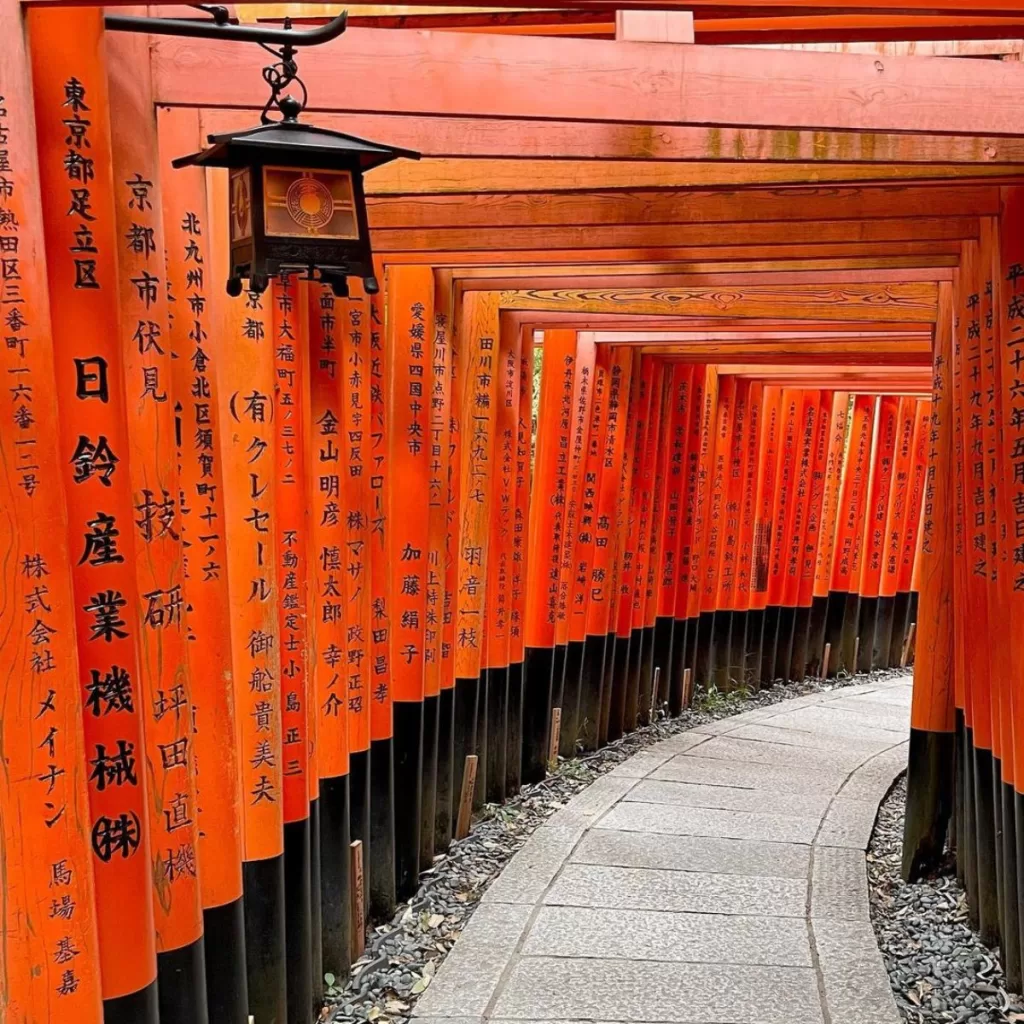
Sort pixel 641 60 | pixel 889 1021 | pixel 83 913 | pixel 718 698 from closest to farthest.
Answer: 1. pixel 83 913
2. pixel 641 60
3. pixel 889 1021
4. pixel 718 698

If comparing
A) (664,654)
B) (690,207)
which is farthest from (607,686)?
(690,207)

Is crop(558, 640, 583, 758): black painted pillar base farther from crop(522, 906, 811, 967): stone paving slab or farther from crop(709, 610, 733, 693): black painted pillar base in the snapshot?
crop(522, 906, 811, 967): stone paving slab

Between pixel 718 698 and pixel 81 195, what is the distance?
11034mm

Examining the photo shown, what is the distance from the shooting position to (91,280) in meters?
3.27

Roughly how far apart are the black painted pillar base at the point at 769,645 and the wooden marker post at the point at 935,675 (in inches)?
267

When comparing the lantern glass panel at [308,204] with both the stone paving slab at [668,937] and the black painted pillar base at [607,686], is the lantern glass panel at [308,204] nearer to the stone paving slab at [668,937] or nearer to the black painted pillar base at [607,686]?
the stone paving slab at [668,937]

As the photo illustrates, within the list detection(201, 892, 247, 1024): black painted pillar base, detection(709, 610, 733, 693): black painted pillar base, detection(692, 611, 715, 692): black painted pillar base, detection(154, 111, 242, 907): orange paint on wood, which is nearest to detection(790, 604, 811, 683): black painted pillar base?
detection(709, 610, 733, 693): black painted pillar base

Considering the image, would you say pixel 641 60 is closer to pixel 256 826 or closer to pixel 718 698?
pixel 256 826

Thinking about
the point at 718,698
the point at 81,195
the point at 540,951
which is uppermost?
the point at 81,195

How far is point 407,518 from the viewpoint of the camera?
23.2 feet

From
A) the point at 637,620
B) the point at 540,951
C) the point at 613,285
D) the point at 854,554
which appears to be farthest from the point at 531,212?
the point at 854,554

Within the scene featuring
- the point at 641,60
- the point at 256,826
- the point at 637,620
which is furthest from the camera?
the point at 637,620

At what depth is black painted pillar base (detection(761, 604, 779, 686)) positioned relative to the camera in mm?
14391

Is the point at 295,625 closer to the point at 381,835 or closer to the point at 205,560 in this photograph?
the point at 205,560
